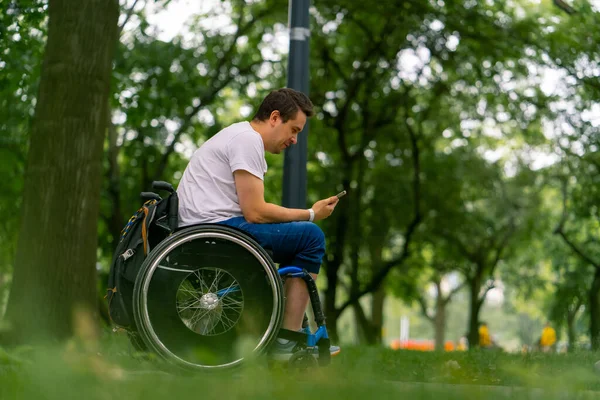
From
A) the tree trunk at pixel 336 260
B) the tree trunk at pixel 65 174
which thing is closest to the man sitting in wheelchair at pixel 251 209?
the tree trunk at pixel 65 174

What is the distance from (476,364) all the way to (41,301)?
3.24 metres

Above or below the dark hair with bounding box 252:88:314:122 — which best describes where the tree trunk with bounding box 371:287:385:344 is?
below

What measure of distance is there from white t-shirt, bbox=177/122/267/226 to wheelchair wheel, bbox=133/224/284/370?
0.23 m

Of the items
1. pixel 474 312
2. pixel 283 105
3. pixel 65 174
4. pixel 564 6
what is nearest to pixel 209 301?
pixel 283 105

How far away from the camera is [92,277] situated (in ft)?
22.8

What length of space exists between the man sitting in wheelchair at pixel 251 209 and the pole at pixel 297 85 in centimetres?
173

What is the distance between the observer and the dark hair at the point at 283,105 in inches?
195

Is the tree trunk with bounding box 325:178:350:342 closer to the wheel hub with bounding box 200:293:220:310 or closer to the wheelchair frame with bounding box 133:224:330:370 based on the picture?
the wheelchair frame with bounding box 133:224:330:370

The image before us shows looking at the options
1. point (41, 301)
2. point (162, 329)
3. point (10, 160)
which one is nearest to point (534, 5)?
point (10, 160)

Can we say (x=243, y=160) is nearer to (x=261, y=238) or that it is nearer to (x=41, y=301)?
(x=261, y=238)

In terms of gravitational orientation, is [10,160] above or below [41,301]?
above

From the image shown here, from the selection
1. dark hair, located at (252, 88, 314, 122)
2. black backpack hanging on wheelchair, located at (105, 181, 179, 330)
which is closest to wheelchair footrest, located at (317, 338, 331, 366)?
black backpack hanging on wheelchair, located at (105, 181, 179, 330)

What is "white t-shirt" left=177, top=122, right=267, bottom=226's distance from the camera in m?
4.68

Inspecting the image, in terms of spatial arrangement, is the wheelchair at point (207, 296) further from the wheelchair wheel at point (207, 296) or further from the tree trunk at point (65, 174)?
the tree trunk at point (65, 174)
